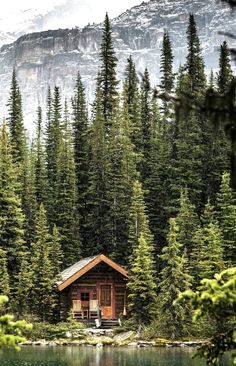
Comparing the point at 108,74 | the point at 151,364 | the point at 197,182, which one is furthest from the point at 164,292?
the point at 108,74

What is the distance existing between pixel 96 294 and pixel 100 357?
15.4m

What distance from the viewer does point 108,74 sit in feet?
210

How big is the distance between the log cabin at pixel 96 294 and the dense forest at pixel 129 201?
0.92 metres

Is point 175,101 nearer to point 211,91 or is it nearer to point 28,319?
point 211,91

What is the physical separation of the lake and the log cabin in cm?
946

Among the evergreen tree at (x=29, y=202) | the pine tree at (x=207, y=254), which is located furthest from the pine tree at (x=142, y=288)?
the evergreen tree at (x=29, y=202)

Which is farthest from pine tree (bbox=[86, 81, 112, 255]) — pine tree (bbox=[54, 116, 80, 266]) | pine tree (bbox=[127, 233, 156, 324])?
pine tree (bbox=[127, 233, 156, 324])

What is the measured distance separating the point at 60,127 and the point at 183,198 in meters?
24.3

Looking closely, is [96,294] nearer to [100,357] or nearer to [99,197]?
[99,197]

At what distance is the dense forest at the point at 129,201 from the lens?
40.8m

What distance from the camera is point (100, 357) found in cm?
3012

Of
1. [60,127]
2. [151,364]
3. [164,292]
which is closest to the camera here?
[151,364]

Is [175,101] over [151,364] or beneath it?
over

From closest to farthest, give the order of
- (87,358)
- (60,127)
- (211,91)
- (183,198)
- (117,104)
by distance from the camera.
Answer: (211,91), (87,358), (183,198), (117,104), (60,127)
